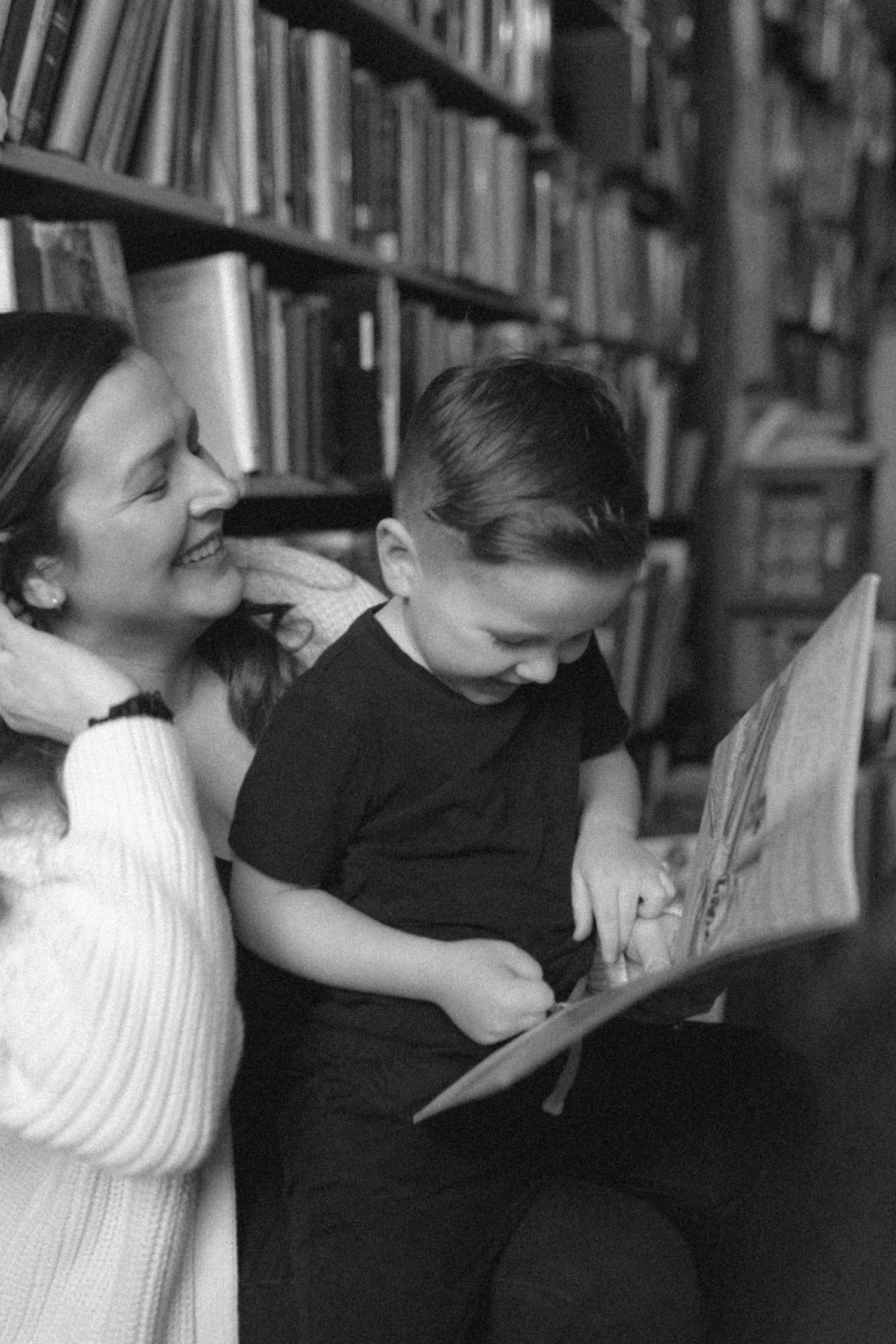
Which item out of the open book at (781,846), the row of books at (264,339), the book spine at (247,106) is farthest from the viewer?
the book spine at (247,106)

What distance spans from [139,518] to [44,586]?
101mm

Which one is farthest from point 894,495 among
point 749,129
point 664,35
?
point 664,35

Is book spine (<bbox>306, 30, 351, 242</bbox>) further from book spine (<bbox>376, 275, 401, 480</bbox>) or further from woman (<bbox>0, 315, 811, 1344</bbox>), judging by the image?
woman (<bbox>0, 315, 811, 1344</bbox>)

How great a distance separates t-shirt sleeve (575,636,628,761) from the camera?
1.19 meters

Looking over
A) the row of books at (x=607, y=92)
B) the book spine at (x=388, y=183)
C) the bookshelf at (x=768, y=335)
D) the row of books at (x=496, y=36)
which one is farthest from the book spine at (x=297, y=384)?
the bookshelf at (x=768, y=335)

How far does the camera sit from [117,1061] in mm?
804

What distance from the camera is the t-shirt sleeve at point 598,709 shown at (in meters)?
1.19

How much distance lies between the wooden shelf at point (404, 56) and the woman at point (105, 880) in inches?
41.5

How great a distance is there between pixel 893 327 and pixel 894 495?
2.41 ft

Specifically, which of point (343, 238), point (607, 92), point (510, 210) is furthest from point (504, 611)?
point (607, 92)

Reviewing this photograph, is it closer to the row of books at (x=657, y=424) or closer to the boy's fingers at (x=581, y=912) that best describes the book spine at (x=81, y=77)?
the boy's fingers at (x=581, y=912)

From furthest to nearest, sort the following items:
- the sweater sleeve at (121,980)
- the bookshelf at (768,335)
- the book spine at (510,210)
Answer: the bookshelf at (768,335), the book spine at (510,210), the sweater sleeve at (121,980)

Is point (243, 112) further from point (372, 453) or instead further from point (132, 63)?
point (372, 453)

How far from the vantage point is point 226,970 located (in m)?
0.88
